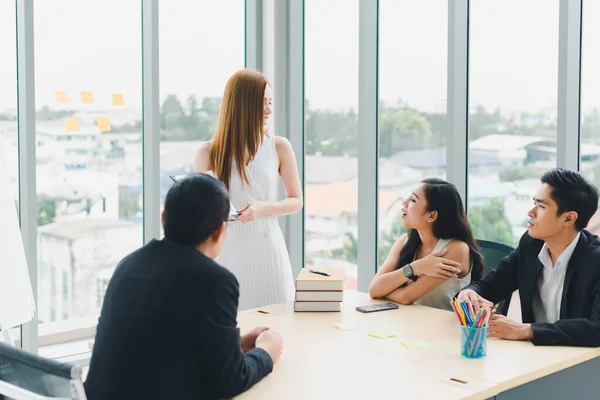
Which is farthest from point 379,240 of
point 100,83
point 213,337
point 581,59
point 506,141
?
point 213,337

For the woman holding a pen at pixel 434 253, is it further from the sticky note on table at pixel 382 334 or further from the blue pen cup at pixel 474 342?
the blue pen cup at pixel 474 342

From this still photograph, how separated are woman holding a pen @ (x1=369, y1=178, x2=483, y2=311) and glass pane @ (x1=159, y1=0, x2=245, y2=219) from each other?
1858mm

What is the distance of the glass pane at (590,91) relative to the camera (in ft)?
11.2

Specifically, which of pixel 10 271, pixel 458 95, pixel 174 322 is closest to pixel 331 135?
pixel 458 95

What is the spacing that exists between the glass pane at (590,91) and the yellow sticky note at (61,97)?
8.67ft

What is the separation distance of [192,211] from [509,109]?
2218 mm

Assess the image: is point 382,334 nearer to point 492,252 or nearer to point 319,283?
point 319,283

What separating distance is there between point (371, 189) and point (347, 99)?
22.9 inches

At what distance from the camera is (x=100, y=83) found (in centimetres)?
429

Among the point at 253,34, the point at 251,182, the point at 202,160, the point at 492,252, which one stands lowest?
the point at 492,252

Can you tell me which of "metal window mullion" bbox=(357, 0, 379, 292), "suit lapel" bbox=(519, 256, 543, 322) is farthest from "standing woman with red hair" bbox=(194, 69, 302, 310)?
"suit lapel" bbox=(519, 256, 543, 322)

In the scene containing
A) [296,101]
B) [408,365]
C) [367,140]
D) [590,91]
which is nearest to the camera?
[408,365]

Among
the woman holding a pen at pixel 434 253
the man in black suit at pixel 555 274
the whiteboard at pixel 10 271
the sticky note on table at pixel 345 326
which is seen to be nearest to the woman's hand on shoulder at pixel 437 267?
the woman holding a pen at pixel 434 253

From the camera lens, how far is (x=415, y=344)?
2.49 metres
